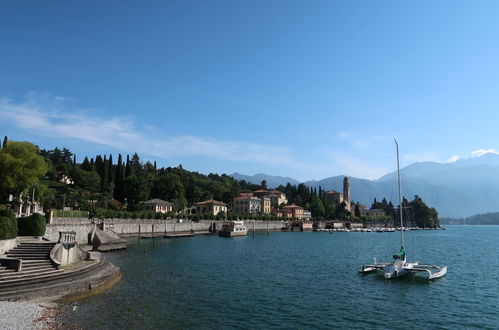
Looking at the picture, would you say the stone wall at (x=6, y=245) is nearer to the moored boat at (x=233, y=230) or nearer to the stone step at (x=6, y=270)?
the stone step at (x=6, y=270)

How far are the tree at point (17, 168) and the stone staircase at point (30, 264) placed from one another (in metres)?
14.7

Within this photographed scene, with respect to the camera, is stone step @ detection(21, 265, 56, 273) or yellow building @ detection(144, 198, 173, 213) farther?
yellow building @ detection(144, 198, 173, 213)

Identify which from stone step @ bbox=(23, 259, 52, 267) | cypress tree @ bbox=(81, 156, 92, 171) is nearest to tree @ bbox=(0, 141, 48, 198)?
stone step @ bbox=(23, 259, 52, 267)

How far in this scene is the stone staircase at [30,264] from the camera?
2126 centimetres

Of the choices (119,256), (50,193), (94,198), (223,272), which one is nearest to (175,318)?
(223,272)

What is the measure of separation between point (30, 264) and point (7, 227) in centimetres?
357

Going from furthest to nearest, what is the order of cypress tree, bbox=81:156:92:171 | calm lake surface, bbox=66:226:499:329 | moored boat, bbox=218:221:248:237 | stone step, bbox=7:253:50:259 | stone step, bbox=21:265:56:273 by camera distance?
cypress tree, bbox=81:156:92:171 < moored boat, bbox=218:221:248:237 < stone step, bbox=7:253:50:259 < stone step, bbox=21:265:56:273 < calm lake surface, bbox=66:226:499:329

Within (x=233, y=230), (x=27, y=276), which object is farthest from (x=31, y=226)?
(x=233, y=230)

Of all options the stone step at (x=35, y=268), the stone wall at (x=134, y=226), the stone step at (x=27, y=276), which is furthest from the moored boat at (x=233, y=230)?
the stone step at (x=27, y=276)

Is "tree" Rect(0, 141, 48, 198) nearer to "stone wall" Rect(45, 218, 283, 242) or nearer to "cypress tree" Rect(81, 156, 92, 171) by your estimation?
"stone wall" Rect(45, 218, 283, 242)

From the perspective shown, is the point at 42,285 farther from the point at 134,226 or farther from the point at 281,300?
the point at 134,226

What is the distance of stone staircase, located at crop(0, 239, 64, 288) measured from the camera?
2126 centimetres

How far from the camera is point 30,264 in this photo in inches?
937

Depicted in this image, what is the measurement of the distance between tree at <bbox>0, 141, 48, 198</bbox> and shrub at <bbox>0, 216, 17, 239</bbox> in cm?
1649
